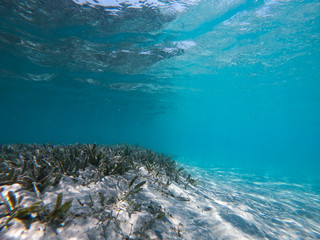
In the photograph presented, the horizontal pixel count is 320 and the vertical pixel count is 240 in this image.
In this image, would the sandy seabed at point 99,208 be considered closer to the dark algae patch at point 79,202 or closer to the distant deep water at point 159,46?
the dark algae patch at point 79,202

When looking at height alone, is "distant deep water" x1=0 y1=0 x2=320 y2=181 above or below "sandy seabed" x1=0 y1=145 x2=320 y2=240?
above

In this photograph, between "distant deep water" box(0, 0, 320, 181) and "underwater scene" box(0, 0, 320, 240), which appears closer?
"underwater scene" box(0, 0, 320, 240)

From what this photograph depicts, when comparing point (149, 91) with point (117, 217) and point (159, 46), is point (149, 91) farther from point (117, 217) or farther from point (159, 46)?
point (117, 217)

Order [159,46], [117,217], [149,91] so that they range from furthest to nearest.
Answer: [149,91] < [159,46] < [117,217]

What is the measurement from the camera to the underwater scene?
252 cm

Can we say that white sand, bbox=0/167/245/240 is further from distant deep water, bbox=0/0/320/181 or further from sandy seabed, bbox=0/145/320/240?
distant deep water, bbox=0/0/320/181

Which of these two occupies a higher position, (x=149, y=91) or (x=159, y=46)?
(x=159, y=46)

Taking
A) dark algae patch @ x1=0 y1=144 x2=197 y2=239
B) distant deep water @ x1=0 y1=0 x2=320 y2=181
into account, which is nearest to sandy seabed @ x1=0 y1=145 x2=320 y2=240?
dark algae patch @ x1=0 y1=144 x2=197 y2=239

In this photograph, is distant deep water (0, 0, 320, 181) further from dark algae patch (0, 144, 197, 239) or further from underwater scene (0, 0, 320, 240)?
dark algae patch (0, 144, 197, 239)

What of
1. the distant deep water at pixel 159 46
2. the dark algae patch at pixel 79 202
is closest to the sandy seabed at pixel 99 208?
the dark algae patch at pixel 79 202

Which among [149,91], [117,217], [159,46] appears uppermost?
[159,46]

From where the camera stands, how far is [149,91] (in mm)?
26578

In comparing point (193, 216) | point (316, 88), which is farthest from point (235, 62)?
point (193, 216)

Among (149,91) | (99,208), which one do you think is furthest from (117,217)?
(149,91)
